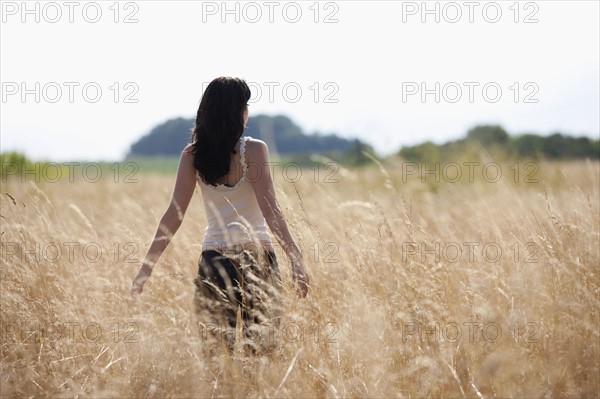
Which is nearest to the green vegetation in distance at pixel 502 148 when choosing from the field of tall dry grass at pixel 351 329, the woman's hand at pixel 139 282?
the field of tall dry grass at pixel 351 329

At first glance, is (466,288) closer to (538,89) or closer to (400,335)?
(400,335)

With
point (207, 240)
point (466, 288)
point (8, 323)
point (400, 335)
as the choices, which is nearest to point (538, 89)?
point (466, 288)

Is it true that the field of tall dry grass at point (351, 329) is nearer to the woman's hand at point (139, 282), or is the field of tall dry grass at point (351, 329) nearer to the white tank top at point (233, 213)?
the woman's hand at point (139, 282)

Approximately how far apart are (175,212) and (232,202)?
0.35 m

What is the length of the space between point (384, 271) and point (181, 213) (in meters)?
1.30

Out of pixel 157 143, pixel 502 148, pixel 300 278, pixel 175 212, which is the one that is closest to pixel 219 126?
pixel 175 212

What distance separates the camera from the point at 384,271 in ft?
12.9

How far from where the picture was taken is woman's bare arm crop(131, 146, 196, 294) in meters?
3.41

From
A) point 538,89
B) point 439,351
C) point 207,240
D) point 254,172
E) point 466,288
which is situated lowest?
point 439,351

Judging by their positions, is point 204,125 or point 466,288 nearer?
point 204,125

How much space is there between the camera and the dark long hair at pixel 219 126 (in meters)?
3.28

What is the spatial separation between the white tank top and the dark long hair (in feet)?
0.22

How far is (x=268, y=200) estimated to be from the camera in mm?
3316

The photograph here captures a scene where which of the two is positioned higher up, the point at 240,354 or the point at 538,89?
the point at 538,89
